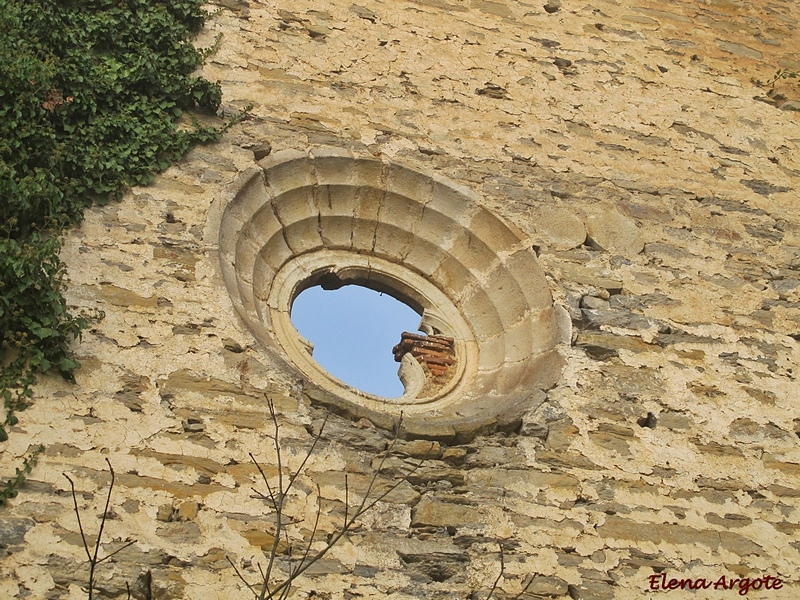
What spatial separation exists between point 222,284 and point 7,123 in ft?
4.53

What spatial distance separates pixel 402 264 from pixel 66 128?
7.16ft

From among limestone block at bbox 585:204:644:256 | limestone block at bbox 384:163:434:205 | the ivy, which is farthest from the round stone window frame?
the ivy

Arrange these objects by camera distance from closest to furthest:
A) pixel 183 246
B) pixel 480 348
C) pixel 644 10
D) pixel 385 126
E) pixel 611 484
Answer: pixel 611 484, pixel 183 246, pixel 480 348, pixel 385 126, pixel 644 10

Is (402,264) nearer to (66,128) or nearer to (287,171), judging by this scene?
(287,171)

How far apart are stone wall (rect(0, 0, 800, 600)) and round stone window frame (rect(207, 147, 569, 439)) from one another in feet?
0.45

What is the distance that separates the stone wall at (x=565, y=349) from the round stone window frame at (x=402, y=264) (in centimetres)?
14

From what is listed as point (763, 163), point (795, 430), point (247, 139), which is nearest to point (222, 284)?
point (247, 139)

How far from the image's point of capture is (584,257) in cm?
715

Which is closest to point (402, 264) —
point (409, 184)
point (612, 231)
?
point (409, 184)

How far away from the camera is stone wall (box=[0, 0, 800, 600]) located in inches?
203

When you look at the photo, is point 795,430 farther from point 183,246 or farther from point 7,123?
point 7,123

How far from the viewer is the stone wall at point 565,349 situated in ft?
16.9

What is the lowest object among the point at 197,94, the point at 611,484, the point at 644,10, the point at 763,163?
the point at 611,484

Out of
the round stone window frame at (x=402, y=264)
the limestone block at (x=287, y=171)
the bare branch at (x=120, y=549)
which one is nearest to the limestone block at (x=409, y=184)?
the round stone window frame at (x=402, y=264)
